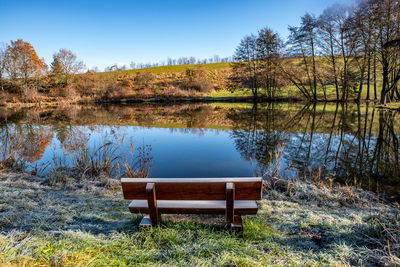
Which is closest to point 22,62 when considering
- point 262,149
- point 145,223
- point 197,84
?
point 197,84

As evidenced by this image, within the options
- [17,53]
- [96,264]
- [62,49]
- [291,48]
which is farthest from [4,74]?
[96,264]

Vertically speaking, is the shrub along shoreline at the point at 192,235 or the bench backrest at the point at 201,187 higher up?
the bench backrest at the point at 201,187

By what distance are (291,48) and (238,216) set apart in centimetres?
3258

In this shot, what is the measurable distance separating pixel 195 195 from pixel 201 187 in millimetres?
148

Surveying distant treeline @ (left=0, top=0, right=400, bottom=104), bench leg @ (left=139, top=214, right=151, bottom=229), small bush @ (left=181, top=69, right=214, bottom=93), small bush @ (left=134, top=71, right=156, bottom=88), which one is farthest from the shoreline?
bench leg @ (left=139, top=214, right=151, bottom=229)

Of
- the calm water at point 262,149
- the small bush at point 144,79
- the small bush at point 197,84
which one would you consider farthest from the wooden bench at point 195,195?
the small bush at point 144,79

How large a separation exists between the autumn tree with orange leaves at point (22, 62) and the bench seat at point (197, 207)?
149 ft

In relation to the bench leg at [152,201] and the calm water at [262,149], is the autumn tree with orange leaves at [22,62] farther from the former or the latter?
the bench leg at [152,201]

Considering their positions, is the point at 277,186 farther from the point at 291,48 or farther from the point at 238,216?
the point at 291,48

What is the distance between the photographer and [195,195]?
2910mm

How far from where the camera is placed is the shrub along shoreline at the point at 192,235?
2488 mm

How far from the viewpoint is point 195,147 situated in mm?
10367

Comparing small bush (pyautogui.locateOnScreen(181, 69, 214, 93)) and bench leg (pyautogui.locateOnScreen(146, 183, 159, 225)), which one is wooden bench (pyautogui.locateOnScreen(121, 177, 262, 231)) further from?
small bush (pyautogui.locateOnScreen(181, 69, 214, 93))

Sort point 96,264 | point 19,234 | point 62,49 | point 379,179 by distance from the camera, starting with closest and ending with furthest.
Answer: point 96,264 < point 19,234 < point 379,179 < point 62,49
